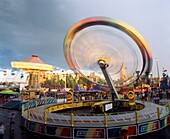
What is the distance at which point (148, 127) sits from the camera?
9930 mm

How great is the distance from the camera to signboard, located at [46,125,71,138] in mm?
9355

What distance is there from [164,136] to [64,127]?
→ 5.60 meters

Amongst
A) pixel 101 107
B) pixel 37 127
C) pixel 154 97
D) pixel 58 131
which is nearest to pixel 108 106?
pixel 101 107

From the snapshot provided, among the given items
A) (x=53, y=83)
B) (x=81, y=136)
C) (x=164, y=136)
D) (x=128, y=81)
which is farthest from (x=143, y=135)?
(x=53, y=83)

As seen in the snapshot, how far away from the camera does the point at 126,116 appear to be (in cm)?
1059

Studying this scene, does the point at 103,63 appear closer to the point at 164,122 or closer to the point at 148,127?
the point at 164,122

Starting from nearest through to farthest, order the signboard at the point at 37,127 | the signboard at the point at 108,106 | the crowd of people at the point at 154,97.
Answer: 1. the signboard at the point at 37,127
2. the signboard at the point at 108,106
3. the crowd of people at the point at 154,97

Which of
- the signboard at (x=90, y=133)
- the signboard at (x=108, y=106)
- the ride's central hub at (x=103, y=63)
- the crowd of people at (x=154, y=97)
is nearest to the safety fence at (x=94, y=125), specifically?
the signboard at (x=90, y=133)

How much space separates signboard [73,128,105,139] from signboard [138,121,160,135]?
7.47ft

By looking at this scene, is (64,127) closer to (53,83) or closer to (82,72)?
(82,72)

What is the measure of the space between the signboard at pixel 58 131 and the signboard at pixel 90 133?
47cm

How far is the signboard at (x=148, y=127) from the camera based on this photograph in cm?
964

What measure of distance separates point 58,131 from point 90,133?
1.83m

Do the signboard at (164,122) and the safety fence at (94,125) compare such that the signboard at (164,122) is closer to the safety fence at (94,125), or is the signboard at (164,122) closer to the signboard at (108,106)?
the safety fence at (94,125)
